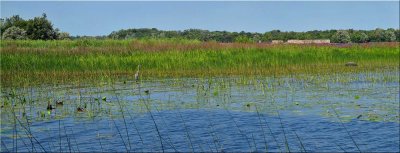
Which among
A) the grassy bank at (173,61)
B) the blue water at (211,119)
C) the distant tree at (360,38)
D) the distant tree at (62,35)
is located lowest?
the blue water at (211,119)

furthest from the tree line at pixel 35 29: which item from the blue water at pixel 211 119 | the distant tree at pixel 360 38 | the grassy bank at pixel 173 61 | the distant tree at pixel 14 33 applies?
the distant tree at pixel 360 38

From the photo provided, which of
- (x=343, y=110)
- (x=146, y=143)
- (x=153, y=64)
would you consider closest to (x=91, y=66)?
(x=153, y=64)

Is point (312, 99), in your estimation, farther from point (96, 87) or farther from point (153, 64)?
point (153, 64)

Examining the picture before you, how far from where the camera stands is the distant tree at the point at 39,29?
183ft

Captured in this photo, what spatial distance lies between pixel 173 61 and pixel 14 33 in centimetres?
3260

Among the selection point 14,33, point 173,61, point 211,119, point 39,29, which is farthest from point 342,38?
point 211,119

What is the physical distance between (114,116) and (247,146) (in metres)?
3.95

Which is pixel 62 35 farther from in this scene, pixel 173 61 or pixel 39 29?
pixel 173 61

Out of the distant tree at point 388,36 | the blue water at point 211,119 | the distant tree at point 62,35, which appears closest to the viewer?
the blue water at point 211,119

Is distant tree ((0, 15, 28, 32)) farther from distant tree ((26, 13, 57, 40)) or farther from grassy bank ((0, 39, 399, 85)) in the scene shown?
grassy bank ((0, 39, 399, 85))

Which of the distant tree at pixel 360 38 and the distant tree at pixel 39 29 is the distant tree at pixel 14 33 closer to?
the distant tree at pixel 39 29

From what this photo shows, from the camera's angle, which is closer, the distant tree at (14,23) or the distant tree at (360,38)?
the distant tree at (14,23)

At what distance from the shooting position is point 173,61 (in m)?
25.0

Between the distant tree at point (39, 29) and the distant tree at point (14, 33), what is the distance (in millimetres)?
2154
